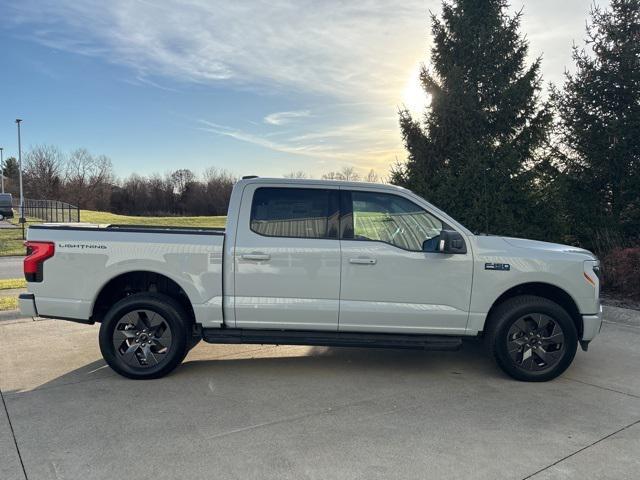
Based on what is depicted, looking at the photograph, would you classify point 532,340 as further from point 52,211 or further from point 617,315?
point 52,211

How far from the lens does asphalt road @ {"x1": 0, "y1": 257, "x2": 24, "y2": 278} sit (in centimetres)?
1262

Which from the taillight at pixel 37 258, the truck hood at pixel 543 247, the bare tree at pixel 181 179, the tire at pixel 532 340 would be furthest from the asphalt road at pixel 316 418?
the bare tree at pixel 181 179

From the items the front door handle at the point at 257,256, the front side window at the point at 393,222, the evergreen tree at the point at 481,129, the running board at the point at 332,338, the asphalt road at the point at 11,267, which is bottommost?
the asphalt road at the point at 11,267

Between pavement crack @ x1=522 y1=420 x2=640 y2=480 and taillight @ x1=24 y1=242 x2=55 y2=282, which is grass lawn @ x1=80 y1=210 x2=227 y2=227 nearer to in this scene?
taillight @ x1=24 y1=242 x2=55 y2=282

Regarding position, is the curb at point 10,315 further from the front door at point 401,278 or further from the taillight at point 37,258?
the front door at point 401,278

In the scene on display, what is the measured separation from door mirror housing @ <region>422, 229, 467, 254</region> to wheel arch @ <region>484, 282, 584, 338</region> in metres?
0.68

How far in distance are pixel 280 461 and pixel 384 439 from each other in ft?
2.61

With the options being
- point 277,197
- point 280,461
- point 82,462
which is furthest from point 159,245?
point 280,461

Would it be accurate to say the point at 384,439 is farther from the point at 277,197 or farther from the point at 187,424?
the point at 277,197

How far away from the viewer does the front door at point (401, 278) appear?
462 cm

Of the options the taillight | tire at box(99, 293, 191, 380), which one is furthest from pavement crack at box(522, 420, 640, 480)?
the taillight

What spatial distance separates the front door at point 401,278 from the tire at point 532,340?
38 centimetres

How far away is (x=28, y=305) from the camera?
4699 millimetres

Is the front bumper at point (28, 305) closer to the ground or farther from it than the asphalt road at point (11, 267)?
farther from it
